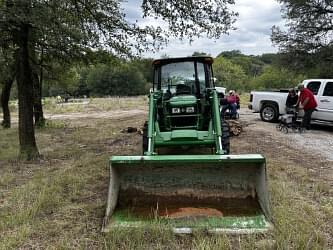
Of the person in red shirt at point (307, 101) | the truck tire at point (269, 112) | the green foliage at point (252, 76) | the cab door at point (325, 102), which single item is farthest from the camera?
the green foliage at point (252, 76)

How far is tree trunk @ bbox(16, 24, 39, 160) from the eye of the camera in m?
8.77

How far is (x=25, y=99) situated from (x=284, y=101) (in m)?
9.95

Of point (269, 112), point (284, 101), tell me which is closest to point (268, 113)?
point (269, 112)

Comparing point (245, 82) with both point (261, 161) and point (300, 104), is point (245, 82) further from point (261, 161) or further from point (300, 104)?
point (261, 161)

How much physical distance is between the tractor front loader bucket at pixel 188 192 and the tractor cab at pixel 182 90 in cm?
207

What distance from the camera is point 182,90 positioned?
24.7 ft

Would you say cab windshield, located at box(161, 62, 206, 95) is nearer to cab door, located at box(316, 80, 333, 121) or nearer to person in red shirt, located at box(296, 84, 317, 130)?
person in red shirt, located at box(296, 84, 317, 130)

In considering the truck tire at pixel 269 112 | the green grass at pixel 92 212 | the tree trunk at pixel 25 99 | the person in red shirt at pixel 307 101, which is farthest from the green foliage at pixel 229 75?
the green grass at pixel 92 212

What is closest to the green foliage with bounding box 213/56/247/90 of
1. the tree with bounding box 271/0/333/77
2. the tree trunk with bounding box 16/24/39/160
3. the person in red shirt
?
the tree with bounding box 271/0/333/77

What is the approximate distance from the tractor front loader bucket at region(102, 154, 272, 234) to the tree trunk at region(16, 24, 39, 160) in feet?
15.6

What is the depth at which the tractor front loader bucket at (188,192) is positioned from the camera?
451cm

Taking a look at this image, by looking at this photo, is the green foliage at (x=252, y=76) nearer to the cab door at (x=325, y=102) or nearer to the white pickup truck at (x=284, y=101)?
the white pickup truck at (x=284, y=101)

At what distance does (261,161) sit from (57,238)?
8.30 ft

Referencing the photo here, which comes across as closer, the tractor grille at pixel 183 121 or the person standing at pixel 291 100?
the tractor grille at pixel 183 121
